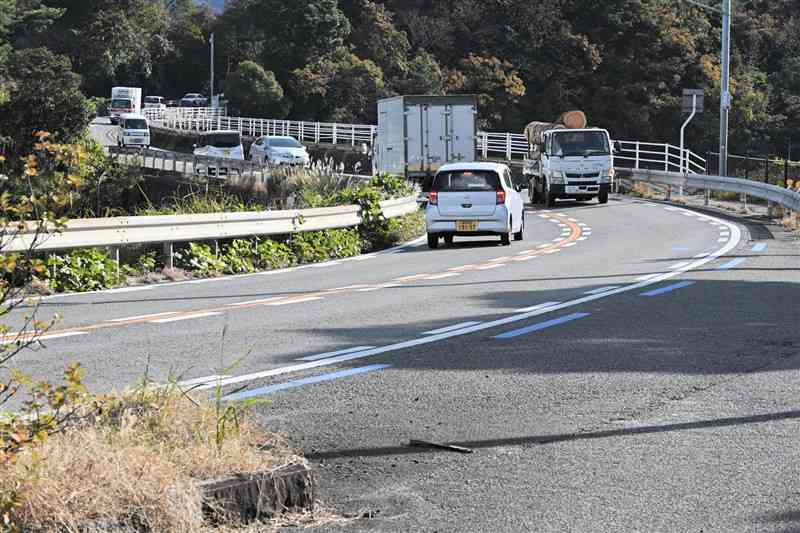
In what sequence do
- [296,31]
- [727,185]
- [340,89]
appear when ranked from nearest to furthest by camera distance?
A: [727,185] < [340,89] < [296,31]

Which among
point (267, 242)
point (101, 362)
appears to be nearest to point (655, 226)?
point (267, 242)

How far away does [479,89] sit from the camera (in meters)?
84.7

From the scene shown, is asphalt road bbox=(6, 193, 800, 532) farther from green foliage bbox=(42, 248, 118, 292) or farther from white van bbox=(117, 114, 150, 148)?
white van bbox=(117, 114, 150, 148)

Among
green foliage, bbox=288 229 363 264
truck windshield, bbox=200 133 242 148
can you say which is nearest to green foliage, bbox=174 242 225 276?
green foliage, bbox=288 229 363 264

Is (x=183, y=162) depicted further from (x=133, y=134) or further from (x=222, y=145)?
(x=133, y=134)

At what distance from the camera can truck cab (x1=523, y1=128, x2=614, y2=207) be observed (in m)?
39.7

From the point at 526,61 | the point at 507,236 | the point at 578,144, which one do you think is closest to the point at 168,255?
the point at 507,236

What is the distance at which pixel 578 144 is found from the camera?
3981cm

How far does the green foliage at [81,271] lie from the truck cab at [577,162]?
77.6 ft

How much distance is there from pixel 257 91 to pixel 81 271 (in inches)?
2874

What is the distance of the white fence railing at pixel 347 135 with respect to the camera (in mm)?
62303

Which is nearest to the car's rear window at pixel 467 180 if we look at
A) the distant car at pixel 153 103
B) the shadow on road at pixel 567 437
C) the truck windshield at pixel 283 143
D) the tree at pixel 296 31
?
the shadow on road at pixel 567 437

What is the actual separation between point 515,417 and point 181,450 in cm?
303

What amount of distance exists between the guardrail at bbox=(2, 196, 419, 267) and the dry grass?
905 centimetres
